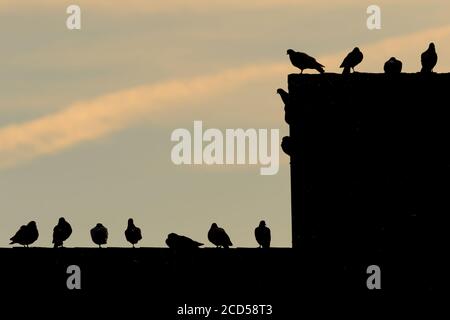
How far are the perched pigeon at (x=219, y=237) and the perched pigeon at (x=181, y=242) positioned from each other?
184cm

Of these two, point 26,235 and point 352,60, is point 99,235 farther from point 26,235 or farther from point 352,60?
point 352,60

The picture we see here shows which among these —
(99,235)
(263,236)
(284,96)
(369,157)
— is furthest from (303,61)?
(99,235)

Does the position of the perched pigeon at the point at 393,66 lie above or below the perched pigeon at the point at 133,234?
above

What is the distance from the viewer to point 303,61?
4747 centimetres

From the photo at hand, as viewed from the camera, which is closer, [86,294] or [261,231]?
[86,294]

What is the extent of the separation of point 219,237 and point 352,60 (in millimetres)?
5863

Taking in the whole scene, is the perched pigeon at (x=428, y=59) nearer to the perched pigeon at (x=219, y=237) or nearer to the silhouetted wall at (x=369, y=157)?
the silhouetted wall at (x=369, y=157)

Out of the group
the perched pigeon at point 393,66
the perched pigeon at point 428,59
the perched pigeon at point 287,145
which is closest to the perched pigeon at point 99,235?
the perched pigeon at point 287,145

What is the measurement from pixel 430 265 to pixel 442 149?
3.03 meters

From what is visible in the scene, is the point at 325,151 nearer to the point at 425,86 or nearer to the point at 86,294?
the point at 425,86

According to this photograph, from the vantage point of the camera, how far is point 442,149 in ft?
151

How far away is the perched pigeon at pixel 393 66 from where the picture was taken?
46.2 m

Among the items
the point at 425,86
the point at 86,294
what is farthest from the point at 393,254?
the point at 86,294
